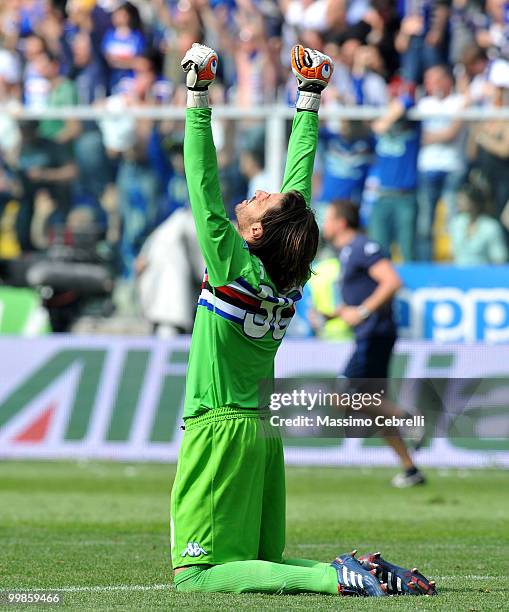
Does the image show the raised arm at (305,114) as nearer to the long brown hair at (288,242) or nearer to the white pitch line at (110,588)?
the long brown hair at (288,242)

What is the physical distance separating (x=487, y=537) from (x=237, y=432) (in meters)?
3.85

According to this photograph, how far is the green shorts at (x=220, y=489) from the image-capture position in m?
5.95

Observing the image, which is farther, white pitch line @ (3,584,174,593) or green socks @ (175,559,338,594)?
white pitch line @ (3,584,174,593)

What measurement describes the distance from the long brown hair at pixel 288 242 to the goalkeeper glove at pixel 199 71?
Answer: 58 cm

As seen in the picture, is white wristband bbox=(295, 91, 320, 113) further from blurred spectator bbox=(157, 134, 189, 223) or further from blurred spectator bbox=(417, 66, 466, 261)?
blurred spectator bbox=(157, 134, 189, 223)

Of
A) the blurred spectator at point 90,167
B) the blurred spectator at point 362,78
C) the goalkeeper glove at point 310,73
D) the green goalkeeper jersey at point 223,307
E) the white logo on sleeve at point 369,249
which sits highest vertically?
the goalkeeper glove at point 310,73

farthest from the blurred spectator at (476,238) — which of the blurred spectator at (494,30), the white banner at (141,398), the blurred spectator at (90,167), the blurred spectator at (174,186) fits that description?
the blurred spectator at (90,167)

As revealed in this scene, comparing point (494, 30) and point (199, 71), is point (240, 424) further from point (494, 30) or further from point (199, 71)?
point (494, 30)

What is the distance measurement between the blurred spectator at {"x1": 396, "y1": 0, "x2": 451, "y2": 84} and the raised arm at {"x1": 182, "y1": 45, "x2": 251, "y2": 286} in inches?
480

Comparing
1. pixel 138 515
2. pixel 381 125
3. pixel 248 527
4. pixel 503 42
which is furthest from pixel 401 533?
pixel 503 42

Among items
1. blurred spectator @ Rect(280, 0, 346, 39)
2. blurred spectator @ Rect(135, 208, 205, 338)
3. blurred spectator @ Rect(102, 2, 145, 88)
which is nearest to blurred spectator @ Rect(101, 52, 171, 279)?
blurred spectator @ Rect(135, 208, 205, 338)

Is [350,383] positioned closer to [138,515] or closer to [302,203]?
[138,515]

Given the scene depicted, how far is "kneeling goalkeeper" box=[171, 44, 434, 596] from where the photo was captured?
234 inches

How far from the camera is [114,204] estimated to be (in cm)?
1680
